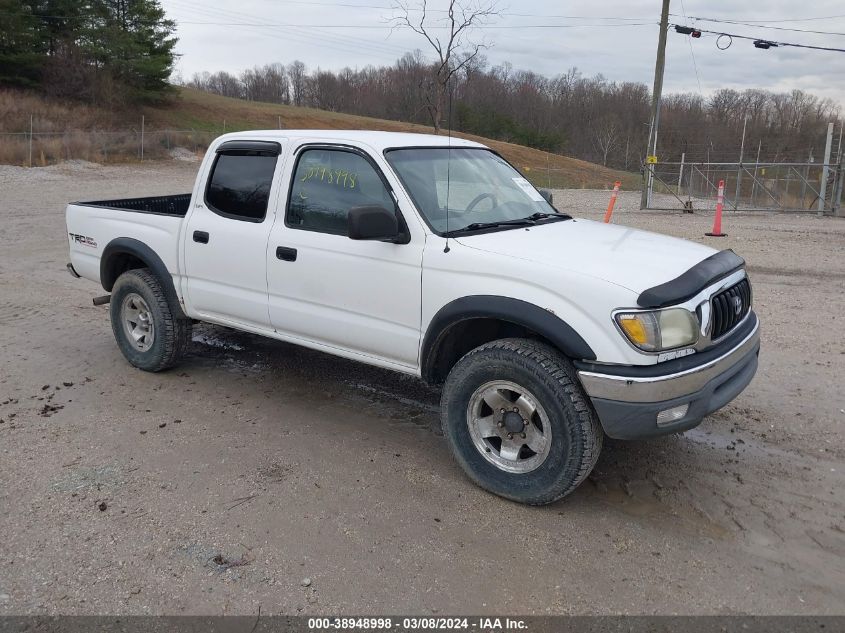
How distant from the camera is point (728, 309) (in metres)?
3.96

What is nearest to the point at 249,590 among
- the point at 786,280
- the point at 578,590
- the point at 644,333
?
the point at 578,590

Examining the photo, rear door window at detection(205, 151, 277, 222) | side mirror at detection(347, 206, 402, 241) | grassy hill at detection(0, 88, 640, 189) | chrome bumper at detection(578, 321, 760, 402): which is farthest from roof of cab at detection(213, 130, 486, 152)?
grassy hill at detection(0, 88, 640, 189)

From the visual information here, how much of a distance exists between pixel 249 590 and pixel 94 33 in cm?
5486

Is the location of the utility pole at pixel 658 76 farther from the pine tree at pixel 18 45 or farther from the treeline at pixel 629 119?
the pine tree at pixel 18 45

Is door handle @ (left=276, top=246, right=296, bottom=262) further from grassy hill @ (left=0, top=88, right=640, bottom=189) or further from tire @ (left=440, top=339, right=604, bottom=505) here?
grassy hill @ (left=0, top=88, right=640, bottom=189)

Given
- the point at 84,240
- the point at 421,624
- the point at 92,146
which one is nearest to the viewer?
the point at 421,624

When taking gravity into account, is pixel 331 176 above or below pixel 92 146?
below

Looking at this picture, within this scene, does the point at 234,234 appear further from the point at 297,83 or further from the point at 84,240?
the point at 297,83

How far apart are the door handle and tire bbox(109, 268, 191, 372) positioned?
1.48 metres

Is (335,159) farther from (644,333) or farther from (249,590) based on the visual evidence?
(249,590)

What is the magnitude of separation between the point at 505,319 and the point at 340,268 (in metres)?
Answer: 1.22

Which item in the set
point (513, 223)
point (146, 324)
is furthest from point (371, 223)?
point (146, 324)

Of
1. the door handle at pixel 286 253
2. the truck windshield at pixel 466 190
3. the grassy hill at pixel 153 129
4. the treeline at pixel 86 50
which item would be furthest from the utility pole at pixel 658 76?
the treeline at pixel 86 50

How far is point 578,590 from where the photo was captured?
3.19 metres
